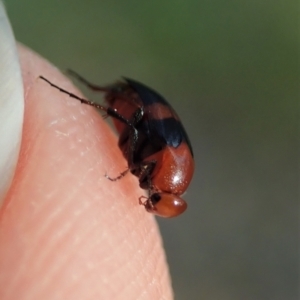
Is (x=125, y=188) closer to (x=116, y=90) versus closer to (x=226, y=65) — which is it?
(x=116, y=90)

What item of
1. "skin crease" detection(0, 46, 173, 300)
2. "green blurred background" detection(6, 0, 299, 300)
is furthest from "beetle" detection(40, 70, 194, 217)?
"green blurred background" detection(6, 0, 299, 300)

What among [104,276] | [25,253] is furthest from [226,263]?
[25,253]

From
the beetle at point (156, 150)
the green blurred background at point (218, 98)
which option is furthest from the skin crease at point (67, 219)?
the green blurred background at point (218, 98)

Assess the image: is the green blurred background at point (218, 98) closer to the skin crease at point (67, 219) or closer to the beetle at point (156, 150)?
the beetle at point (156, 150)

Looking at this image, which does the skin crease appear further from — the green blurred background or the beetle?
the green blurred background

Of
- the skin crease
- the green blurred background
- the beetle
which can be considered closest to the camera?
the skin crease

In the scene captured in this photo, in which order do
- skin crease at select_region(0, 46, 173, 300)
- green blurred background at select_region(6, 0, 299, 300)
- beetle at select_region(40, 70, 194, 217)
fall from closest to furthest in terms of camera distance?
1. skin crease at select_region(0, 46, 173, 300)
2. beetle at select_region(40, 70, 194, 217)
3. green blurred background at select_region(6, 0, 299, 300)
